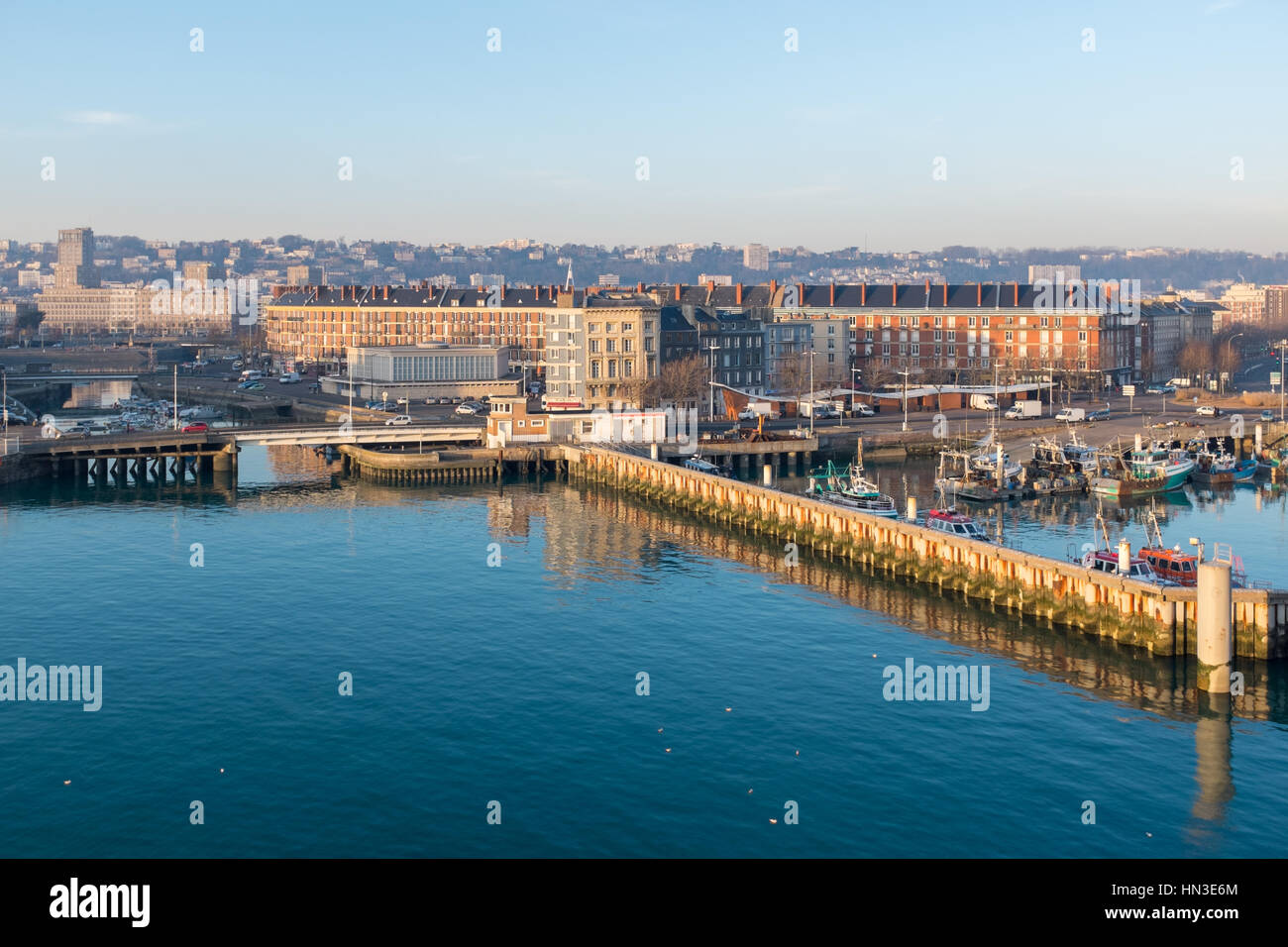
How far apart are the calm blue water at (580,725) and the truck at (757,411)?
60.7m

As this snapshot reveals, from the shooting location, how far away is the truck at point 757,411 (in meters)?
127

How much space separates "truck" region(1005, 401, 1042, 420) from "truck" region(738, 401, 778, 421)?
21920 mm

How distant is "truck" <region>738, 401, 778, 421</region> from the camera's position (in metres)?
127

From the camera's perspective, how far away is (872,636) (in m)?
52.2

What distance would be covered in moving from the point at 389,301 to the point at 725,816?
164m

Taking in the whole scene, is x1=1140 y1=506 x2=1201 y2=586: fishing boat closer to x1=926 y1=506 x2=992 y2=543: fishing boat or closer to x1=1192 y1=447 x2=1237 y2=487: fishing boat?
x1=926 y1=506 x2=992 y2=543: fishing boat

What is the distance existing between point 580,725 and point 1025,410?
91.5 m

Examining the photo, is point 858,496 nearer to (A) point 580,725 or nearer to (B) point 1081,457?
(B) point 1081,457

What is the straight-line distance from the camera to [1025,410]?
123750 millimetres

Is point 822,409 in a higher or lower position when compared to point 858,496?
higher

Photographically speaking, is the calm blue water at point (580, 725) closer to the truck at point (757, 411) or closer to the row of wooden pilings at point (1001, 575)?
the row of wooden pilings at point (1001, 575)

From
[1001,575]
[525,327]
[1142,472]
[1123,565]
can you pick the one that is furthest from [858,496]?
[525,327]

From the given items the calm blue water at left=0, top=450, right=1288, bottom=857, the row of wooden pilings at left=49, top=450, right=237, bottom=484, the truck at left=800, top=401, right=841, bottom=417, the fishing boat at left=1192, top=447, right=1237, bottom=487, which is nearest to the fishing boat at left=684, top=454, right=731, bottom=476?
the truck at left=800, top=401, right=841, bottom=417
